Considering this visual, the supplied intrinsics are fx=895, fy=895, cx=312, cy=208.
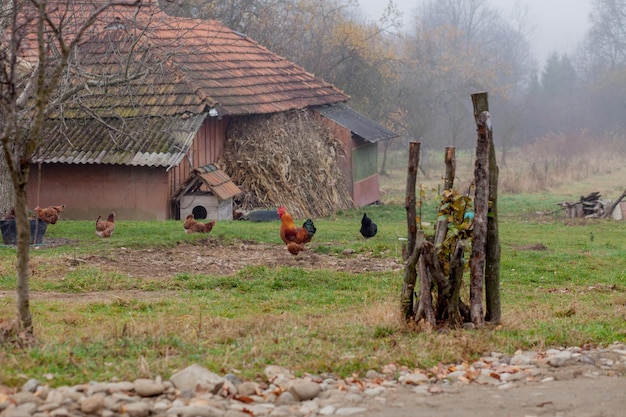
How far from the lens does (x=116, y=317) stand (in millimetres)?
9828

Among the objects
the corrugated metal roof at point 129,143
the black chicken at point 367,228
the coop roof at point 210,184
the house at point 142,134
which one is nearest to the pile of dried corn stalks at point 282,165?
the house at point 142,134

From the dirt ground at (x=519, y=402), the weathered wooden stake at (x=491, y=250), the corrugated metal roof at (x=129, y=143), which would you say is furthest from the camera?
the corrugated metal roof at (x=129, y=143)

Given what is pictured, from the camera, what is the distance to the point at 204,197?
77.2 ft

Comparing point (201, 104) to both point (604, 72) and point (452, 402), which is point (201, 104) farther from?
point (604, 72)

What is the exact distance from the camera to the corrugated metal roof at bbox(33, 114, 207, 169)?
2252cm

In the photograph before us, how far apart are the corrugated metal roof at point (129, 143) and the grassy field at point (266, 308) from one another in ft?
8.33

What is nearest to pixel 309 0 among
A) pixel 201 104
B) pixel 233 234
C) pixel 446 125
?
pixel 446 125

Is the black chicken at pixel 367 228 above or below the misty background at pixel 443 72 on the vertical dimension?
below

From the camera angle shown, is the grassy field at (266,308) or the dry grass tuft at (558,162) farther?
the dry grass tuft at (558,162)

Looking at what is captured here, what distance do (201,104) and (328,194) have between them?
6.00 metres

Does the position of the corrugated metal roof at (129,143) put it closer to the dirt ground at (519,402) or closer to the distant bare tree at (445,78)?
the dirt ground at (519,402)

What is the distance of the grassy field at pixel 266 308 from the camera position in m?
6.92

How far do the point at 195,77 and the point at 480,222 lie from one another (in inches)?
705

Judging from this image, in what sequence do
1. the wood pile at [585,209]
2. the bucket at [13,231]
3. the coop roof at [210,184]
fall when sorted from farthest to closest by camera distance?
the wood pile at [585,209]
the coop roof at [210,184]
the bucket at [13,231]
